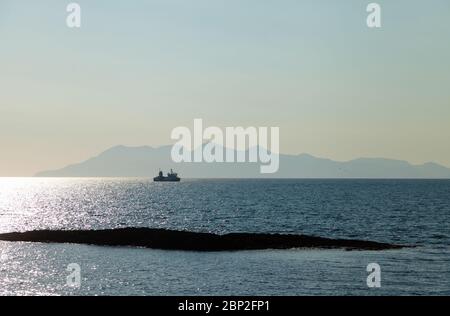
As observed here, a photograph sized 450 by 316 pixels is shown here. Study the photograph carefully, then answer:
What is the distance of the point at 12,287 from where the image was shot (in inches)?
1731

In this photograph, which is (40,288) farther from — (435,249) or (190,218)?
(190,218)

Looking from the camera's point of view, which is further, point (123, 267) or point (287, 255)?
point (287, 255)

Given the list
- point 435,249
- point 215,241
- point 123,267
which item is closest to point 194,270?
point 123,267

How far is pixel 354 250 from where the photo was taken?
223ft

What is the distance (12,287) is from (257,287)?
60.0 feet

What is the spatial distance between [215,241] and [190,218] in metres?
48.6

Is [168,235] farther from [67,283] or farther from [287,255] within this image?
[67,283]
